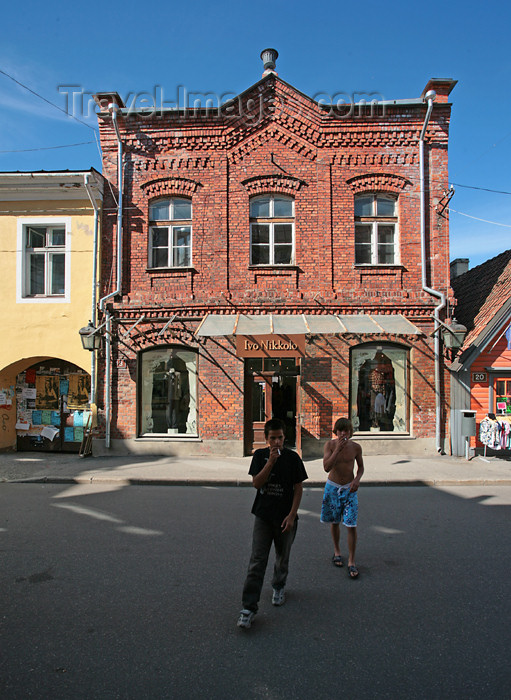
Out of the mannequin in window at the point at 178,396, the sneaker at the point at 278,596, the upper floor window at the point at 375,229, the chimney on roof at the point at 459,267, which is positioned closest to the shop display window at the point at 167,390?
the mannequin in window at the point at 178,396

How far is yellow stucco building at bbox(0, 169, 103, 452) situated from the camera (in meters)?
11.8

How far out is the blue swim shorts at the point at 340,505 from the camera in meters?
4.82

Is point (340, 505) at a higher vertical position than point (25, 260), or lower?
lower

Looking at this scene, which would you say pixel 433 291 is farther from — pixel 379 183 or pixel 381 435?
pixel 381 435

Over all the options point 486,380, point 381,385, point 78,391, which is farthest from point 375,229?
point 78,391

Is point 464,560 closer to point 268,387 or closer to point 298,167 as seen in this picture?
point 268,387

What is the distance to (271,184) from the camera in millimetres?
11781

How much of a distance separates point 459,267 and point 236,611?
51.7 feet

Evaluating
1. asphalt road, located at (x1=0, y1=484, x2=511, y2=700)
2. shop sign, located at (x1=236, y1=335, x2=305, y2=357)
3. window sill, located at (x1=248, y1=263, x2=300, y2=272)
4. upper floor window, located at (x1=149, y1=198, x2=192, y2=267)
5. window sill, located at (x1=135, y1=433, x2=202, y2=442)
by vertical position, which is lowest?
asphalt road, located at (x1=0, y1=484, x2=511, y2=700)

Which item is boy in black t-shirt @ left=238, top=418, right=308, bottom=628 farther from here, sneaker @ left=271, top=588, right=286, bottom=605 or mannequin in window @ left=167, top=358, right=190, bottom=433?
mannequin in window @ left=167, top=358, right=190, bottom=433

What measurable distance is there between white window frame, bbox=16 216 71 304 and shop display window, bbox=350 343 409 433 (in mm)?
7742

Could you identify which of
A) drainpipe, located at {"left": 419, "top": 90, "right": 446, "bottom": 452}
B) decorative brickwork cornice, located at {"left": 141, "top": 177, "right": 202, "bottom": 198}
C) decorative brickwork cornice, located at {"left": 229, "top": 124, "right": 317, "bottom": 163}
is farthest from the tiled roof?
decorative brickwork cornice, located at {"left": 141, "top": 177, "right": 202, "bottom": 198}

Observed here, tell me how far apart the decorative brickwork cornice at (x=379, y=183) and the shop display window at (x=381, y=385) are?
403 cm

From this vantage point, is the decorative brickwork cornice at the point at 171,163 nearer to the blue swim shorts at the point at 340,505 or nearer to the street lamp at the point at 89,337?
the street lamp at the point at 89,337
